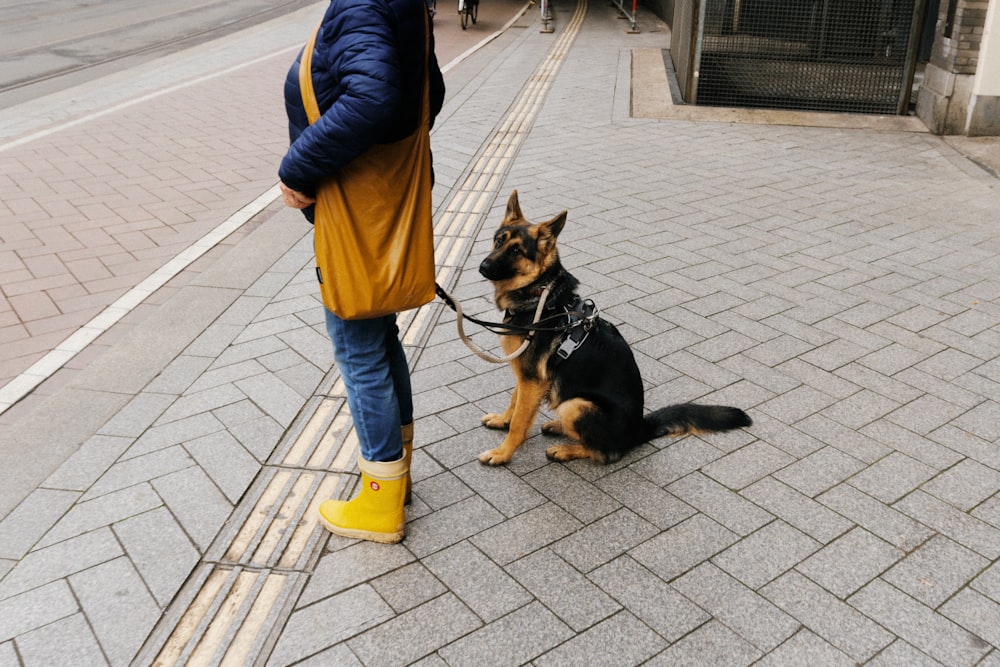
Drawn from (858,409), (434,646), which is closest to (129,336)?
(434,646)

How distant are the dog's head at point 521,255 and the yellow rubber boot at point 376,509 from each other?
2.85 ft

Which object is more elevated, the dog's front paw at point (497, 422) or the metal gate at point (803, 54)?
the metal gate at point (803, 54)

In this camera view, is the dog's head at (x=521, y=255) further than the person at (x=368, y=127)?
Yes

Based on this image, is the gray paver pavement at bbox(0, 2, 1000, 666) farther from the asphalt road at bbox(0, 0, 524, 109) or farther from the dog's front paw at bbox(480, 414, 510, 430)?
the asphalt road at bbox(0, 0, 524, 109)

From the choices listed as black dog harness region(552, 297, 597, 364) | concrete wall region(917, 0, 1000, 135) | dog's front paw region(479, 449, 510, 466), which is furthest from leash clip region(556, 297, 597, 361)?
concrete wall region(917, 0, 1000, 135)

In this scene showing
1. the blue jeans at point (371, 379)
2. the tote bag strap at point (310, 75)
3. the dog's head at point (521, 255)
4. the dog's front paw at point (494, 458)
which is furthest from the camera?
the dog's front paw at point (494, 458)

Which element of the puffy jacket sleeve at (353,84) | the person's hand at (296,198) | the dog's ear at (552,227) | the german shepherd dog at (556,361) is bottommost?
the german shepherd dog at (556,361)

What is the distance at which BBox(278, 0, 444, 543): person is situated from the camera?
251 cm

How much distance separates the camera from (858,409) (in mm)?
4184

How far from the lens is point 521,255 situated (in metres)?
3.47

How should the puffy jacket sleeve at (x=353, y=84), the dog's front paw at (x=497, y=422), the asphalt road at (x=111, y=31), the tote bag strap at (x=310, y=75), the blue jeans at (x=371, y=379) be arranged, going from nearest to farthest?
1. the puffy jacket sleeve at (x=353, y=84)
2. the tote bag strap at (x=310, y=75)
3. the blue jeans at (x=371, y=379)
4. the dog's front paw at (x=497, y=422)
5. the asphalt road at (x=111, y=31)

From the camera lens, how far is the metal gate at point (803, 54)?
10.3 m

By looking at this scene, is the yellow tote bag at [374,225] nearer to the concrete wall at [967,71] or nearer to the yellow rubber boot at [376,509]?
the yellow rubber boot at [376,509]

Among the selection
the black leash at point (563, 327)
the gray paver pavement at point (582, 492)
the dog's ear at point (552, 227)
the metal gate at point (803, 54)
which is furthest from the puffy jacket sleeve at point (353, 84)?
the metal gate at point (803, 54)
